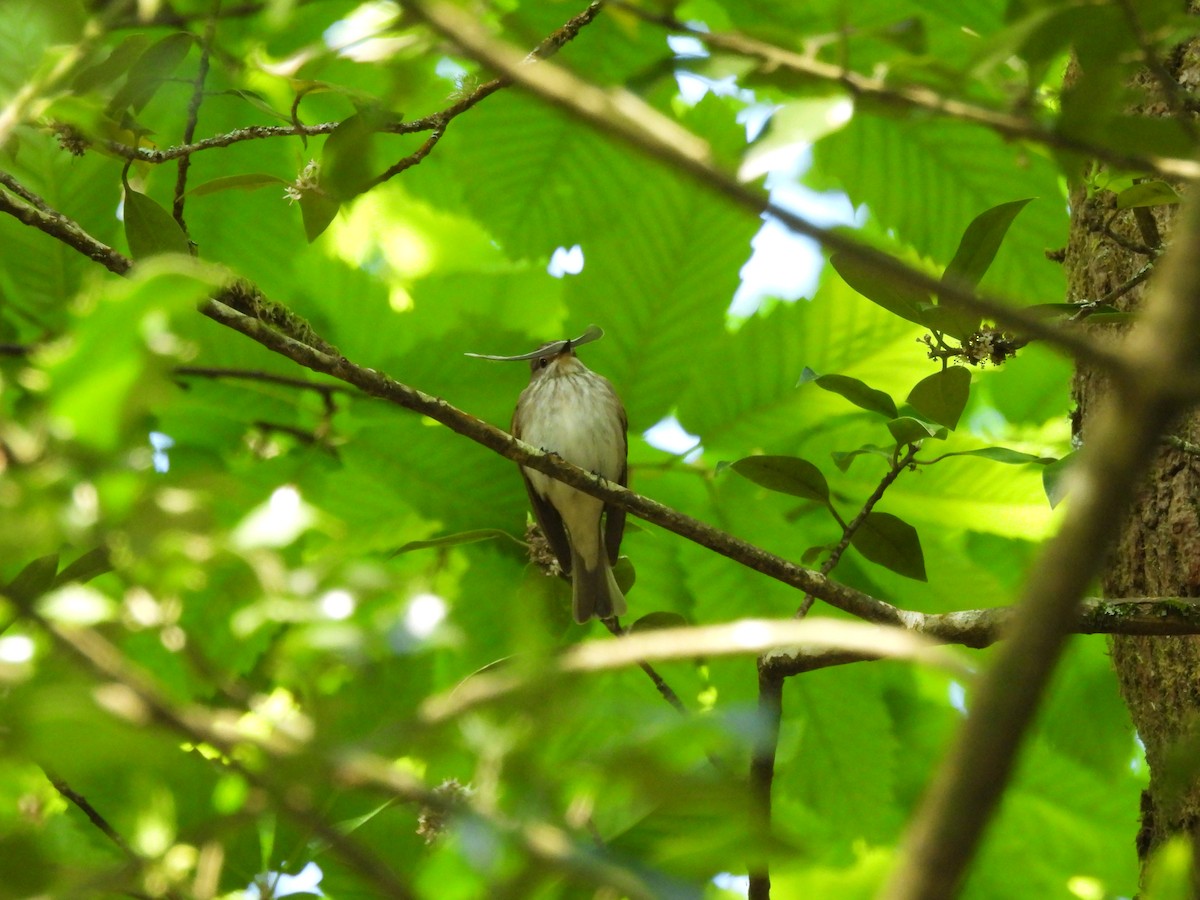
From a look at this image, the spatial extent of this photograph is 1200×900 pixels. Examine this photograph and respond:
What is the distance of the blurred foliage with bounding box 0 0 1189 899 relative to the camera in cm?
100

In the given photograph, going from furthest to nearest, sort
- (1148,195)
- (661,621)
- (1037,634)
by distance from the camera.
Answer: (661,621) → (1148,195) → (1037,634)

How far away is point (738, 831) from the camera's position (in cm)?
99

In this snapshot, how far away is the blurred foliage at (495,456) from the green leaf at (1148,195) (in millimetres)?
281

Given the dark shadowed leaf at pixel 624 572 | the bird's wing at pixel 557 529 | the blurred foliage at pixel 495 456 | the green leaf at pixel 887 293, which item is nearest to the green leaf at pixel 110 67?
the blurred foliage at pixel 495 456

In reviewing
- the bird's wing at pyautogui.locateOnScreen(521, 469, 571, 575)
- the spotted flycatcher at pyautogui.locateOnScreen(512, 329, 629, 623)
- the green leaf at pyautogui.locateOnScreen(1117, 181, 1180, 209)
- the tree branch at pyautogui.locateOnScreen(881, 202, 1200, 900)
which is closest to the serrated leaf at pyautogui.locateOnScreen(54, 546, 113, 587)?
the tree branch at pyautogui.locateOnScreen(881, 202, 1200, 900)

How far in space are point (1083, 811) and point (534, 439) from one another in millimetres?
2954

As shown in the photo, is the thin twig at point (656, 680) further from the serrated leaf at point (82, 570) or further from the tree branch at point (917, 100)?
the tree branch at point (917, 100)

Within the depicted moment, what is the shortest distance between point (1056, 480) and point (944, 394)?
1.19ft

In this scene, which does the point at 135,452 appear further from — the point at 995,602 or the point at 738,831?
the point at 995,602

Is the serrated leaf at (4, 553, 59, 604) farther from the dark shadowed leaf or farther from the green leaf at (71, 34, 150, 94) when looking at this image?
the dark shadowed leaf

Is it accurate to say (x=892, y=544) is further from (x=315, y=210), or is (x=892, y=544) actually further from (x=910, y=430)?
(x=315, y=210)

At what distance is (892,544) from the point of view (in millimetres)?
2713

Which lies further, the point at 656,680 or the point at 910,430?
the point at 656,680

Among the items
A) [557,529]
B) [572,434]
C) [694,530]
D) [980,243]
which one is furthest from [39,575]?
[572,434]
